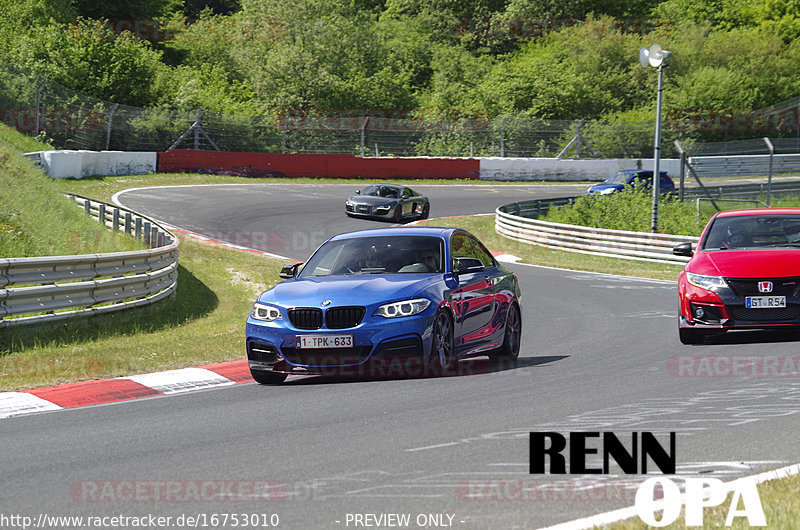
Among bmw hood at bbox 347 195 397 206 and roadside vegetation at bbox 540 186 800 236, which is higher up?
bmw hood at bbox 347 195 397 206

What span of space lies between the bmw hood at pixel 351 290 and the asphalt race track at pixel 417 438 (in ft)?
2.65

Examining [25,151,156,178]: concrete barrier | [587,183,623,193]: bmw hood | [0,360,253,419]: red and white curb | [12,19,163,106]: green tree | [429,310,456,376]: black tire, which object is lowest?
[587,183,623,193]: bmw hood

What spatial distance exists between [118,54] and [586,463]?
47649 mm

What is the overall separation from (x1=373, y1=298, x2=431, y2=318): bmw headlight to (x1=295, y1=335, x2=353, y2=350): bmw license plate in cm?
35

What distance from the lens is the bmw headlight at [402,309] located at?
31.1 feet

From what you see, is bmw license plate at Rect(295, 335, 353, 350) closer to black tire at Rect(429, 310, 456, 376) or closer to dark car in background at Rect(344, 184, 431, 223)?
black tire at Rect(429, 310, 456, 376)

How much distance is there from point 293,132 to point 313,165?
8.45 feet

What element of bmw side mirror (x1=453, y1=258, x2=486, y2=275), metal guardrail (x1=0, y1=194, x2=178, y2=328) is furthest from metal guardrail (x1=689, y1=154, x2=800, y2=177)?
bmw side mirror (x1=453, y1=258, x2=486, y2=275)

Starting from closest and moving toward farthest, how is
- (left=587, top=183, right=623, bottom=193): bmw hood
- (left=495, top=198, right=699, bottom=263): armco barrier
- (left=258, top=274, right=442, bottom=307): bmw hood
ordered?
(left=258, top=274, right=442, bottom=307): bmw hood, (left=495, top=198, right=699, bottom=263): armco barrier, (left=587, top=183, right=623, bottom=193): bmw hood

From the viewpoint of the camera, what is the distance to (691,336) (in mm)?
12281

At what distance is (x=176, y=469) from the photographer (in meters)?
6.33

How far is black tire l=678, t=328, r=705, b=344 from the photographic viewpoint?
1225 centimetres

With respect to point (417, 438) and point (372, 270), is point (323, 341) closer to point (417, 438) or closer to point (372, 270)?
Answer: point (372, 270)

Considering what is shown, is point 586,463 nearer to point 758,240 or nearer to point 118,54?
point 758,240
